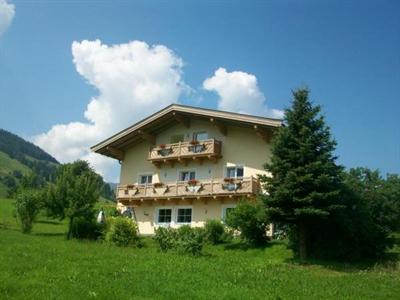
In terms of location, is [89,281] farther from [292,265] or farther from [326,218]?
[326,218]

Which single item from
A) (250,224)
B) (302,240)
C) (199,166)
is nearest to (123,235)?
(250,224)

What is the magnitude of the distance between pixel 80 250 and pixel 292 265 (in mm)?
8390

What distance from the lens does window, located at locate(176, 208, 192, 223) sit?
126 ft

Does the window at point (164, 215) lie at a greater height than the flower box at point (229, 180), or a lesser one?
lesser

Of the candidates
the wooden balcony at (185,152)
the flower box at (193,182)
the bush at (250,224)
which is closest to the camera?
the bush at (250,224)

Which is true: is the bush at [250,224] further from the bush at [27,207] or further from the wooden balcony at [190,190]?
the bush at [27,207]

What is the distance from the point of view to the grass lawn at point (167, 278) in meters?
12.0

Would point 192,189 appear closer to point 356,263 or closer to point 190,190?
point 190,190

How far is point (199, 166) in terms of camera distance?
126 feet

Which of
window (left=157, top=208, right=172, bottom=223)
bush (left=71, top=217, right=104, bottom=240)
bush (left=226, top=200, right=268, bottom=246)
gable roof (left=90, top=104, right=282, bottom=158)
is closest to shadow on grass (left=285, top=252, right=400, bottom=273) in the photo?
bush (left=226, top=200, right=268, bottom=246)

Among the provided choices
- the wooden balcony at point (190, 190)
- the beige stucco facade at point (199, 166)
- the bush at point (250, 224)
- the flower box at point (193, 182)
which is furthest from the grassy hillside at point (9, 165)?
the bush at point (250, 224)

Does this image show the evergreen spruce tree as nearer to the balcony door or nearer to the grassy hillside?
the balcony door

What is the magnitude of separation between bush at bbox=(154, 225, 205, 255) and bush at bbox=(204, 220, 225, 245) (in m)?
6.44

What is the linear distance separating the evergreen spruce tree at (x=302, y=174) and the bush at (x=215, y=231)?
677cm
